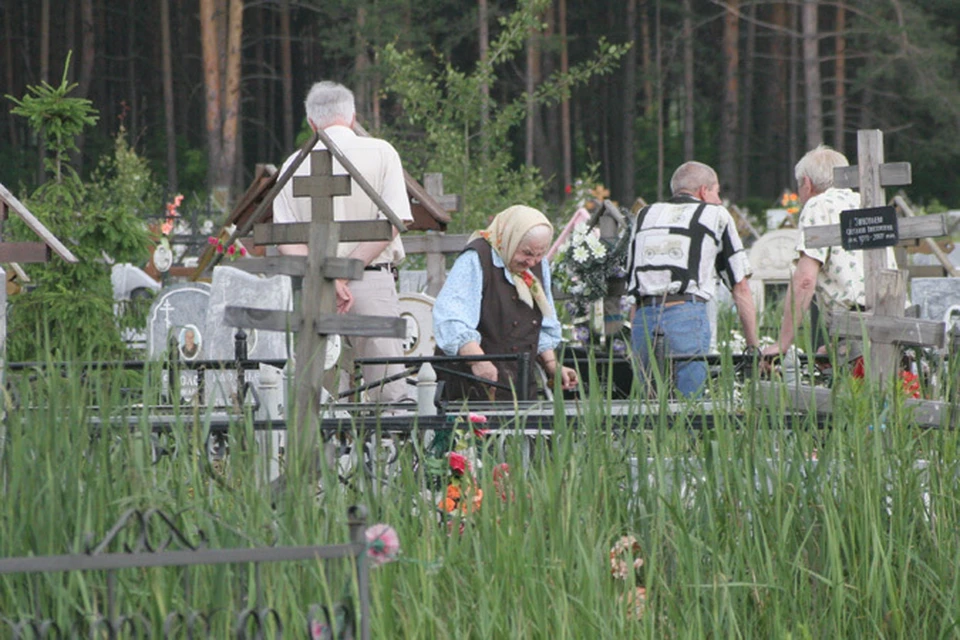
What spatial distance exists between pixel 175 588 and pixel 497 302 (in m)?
3.07

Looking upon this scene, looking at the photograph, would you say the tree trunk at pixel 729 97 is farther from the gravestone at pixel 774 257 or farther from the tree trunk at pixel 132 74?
the gravestone at pixel 774 257

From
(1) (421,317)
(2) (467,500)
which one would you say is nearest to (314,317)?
(2) (467,500)

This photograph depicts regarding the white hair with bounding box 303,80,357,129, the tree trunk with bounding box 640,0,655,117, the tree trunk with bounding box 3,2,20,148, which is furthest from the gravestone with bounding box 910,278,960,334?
the tree trunk with bounding box 3,2,20,148

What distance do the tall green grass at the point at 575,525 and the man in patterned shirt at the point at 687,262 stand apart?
2578 mm

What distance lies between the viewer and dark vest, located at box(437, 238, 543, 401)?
5.61m

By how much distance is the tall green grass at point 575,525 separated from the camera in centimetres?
278

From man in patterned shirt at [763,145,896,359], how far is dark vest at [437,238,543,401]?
110 cm

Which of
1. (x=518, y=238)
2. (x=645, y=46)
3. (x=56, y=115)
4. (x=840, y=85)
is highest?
(x=645, y=46)

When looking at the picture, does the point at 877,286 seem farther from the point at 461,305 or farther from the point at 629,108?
the point at 629,108

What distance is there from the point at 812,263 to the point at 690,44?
1378 inches

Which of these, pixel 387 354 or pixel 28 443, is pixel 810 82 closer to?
pixel 387 354

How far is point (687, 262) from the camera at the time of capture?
6246 millimetres

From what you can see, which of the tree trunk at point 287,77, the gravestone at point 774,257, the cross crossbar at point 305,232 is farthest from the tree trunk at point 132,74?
the cross crossbar at point 305,232

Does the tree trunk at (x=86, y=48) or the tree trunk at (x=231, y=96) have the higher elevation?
the tree trunk at (x=86, y=48)
